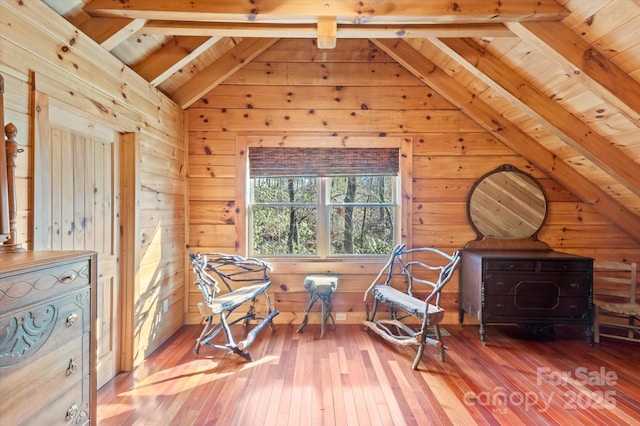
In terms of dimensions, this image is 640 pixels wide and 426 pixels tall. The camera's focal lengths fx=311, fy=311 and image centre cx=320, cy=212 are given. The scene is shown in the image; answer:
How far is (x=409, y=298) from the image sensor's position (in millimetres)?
2842

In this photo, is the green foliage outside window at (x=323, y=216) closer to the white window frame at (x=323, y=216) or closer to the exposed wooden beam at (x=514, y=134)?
the white window frame at (x=323, y=216)

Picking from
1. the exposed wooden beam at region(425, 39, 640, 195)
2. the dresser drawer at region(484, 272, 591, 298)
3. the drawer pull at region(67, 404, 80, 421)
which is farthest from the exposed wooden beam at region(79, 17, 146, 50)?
the dresser drawer at region(484, 272, 591, 298)

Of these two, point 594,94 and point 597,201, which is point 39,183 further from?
point 597,201

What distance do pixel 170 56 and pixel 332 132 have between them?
1.64 metres

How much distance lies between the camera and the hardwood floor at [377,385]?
73.6 inches

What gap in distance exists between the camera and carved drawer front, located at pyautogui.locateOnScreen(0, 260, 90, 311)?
1044 mm

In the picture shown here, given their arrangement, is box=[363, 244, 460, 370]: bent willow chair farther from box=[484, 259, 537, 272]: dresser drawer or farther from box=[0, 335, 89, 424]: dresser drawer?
box=[0, 335, 89, 424]: dresser drawer

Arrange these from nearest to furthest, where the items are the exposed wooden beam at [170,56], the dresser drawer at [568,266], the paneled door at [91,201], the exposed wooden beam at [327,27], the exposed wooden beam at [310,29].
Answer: the paneled door at [91,201], the exposed wooden beam at [327,27], the exposed wooden beam at [310,29], the exposed wooden beam at [170,56], the dresser drawer at [568,266]

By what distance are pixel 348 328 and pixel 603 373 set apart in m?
2.05

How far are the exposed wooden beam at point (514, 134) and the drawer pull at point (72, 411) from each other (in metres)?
3.56

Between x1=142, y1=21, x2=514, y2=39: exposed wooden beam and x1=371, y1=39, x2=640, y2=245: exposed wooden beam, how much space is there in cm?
89

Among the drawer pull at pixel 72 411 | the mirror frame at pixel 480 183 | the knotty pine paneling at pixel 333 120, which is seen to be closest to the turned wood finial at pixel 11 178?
the drawer pull at pixel 72 411

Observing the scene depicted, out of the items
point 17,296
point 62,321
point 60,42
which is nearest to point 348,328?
point 62,321

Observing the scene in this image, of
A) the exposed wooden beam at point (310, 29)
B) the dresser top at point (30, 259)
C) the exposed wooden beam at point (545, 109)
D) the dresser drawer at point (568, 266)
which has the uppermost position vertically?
the exposed wooden beam at point (310, 29)
